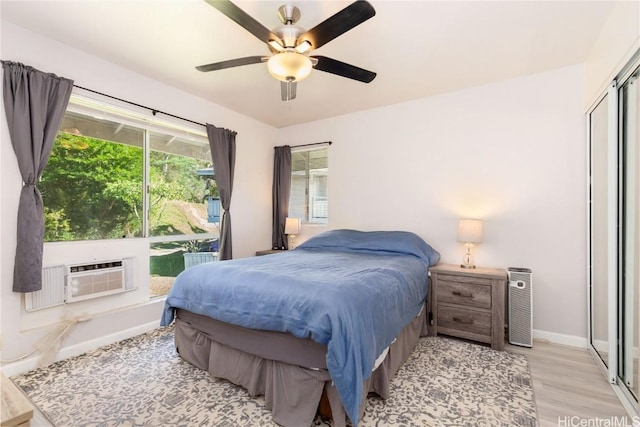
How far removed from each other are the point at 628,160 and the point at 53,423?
3926 mm

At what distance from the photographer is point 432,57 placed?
2688mm

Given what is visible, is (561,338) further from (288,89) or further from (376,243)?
(288,89)

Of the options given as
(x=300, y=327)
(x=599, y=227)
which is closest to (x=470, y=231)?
(x=599, y=227)

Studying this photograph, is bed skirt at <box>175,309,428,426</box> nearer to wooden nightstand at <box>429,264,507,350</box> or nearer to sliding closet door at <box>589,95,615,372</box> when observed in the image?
wooden nightstand at <box>429,264,507,350</box>

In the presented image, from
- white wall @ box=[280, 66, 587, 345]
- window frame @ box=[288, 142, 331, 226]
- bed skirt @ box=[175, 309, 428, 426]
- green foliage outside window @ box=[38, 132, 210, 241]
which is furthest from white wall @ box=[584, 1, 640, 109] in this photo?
green foliage outside window @ box=[38, 132, 210, 241]

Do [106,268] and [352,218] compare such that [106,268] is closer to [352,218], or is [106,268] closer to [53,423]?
[53,423]

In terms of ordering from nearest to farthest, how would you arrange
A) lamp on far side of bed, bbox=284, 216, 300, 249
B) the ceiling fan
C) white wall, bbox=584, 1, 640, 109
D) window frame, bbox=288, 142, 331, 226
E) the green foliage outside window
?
the ceiling fan → white wall, bbox=584, 1, 640, 109 → the green foliage outside window → lamp on far side of bed, bbox=284, 216, 300, 249 → window frame, bbox=288, 142, 331, 226

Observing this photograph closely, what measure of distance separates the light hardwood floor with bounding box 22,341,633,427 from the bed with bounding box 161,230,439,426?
0.89 m

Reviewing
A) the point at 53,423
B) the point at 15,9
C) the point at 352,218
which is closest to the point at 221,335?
the point at 53,423

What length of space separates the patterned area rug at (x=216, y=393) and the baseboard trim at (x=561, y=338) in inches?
24.1

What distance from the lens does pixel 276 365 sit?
178cm

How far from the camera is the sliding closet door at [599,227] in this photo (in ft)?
7.57

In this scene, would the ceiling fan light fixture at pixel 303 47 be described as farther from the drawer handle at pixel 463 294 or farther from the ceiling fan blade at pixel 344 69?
the drawer handle at pixel 463 294

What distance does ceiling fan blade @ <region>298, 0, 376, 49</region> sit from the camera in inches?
61.3
